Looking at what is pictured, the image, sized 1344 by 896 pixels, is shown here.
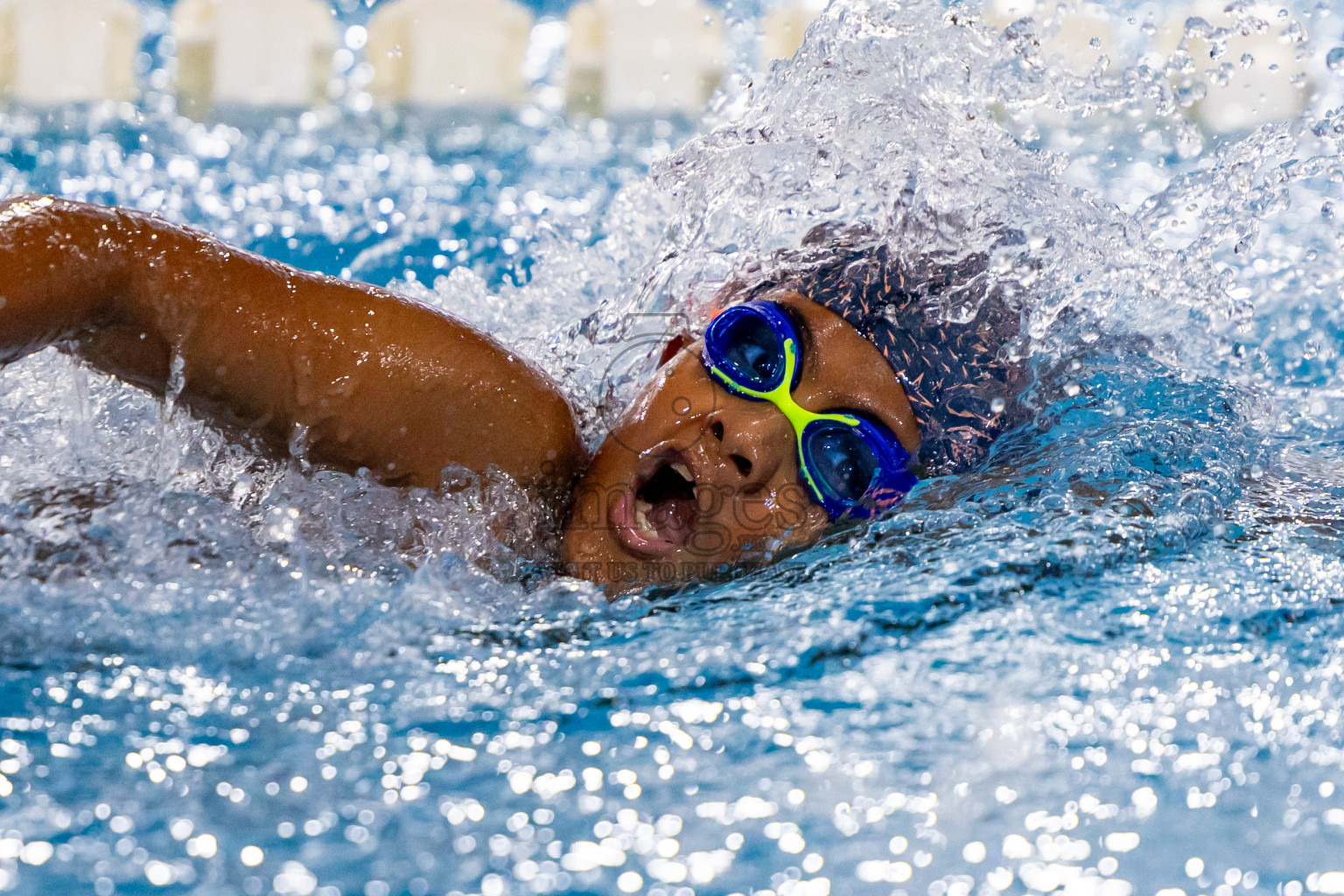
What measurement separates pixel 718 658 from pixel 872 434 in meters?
0.39

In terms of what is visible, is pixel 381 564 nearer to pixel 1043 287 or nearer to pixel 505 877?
pixel 505 877

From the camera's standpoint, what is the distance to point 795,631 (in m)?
1.05

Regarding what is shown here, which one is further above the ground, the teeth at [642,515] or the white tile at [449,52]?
the white tile at [449,52]

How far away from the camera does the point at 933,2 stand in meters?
1.82

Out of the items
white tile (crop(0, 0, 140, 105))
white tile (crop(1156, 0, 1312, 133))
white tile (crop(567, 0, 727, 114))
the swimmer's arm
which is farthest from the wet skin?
white tile (crop(1156, 0, 1312, 133))

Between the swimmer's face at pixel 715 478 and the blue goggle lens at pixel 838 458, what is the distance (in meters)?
0.02

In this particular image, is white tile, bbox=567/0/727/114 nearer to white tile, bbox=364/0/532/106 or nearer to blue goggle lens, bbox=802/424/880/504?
white tile, bbox=364/0/532/106

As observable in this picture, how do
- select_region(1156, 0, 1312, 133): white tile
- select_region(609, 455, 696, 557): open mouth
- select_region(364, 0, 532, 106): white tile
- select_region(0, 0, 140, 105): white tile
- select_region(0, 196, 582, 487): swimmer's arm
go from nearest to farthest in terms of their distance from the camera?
select_region(0, 196, 582, 487): swimmer's arm < select_region(609, 455, 696, 557): open mouth < select_region(0, 0, 140, 105): white tile < select_region(364, 0, 532, 106): white tile < select_region(1156, 0, 1312, 133): white tile

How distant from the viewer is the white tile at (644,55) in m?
4.03

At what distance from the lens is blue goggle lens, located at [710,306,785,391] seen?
1.30 meters

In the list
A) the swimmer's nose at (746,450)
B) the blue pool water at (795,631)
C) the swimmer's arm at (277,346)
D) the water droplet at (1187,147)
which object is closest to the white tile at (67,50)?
the blue pool water at (795,631)

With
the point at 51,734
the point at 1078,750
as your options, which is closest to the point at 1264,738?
the point at 1078,750

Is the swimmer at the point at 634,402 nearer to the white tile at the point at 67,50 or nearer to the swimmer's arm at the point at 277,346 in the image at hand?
the swimmer's arm at the point at 277,346

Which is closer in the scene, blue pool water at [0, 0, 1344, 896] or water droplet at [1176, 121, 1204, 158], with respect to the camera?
blue pool water at [0, 0, 1344, 896]
